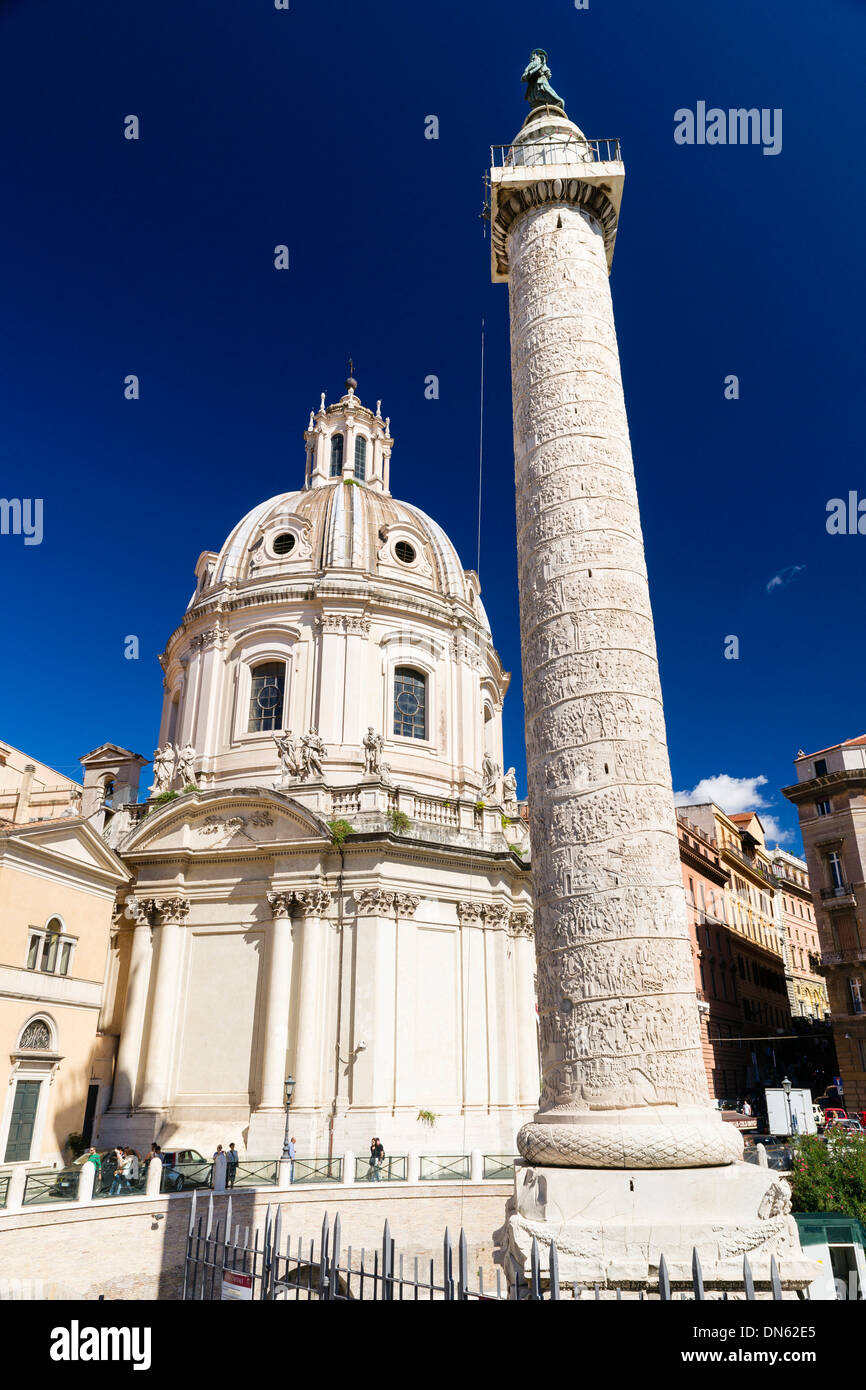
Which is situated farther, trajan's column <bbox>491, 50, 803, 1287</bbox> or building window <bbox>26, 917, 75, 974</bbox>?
building window <bbox>26, 917, 75, 974</bbox>

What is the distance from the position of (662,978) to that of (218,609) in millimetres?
25197

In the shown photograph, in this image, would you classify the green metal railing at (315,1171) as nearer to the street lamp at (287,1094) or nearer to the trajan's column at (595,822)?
the street lamp at (287,1094)

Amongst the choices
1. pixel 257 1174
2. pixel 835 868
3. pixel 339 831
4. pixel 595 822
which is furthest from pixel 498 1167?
pixel 835 868

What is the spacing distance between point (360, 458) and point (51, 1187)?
30775 millimetres

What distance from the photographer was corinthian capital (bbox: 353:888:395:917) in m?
24.4

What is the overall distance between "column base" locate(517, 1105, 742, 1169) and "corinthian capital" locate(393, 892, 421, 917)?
15.8 metres

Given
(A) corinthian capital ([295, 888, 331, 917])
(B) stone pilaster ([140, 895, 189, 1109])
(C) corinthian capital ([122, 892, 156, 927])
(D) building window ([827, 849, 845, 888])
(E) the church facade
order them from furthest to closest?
1. (D) building window ([827, 849, 845, 888])
2. (C) corinthian capital ([122, 892, 156, 927])
3. (A) corinthian capital ([295, 888, 331, 917])
4. (B) stone pilaster ([140, 895, 189, 1109])
5. (E) the church facade

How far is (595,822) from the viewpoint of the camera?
9883 mm

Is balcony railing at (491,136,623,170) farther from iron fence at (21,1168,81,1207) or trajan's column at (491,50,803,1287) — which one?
iron fence at (21,1168,81,1207)

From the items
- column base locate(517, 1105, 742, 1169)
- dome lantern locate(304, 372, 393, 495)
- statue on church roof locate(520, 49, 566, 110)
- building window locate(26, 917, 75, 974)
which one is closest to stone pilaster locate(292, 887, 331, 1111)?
building window locate(26, 917, 75, 974)

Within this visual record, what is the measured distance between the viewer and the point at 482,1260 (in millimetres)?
18359

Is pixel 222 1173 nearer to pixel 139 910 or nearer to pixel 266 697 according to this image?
pixel 139 910

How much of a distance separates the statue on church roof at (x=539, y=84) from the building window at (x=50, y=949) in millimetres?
19174
